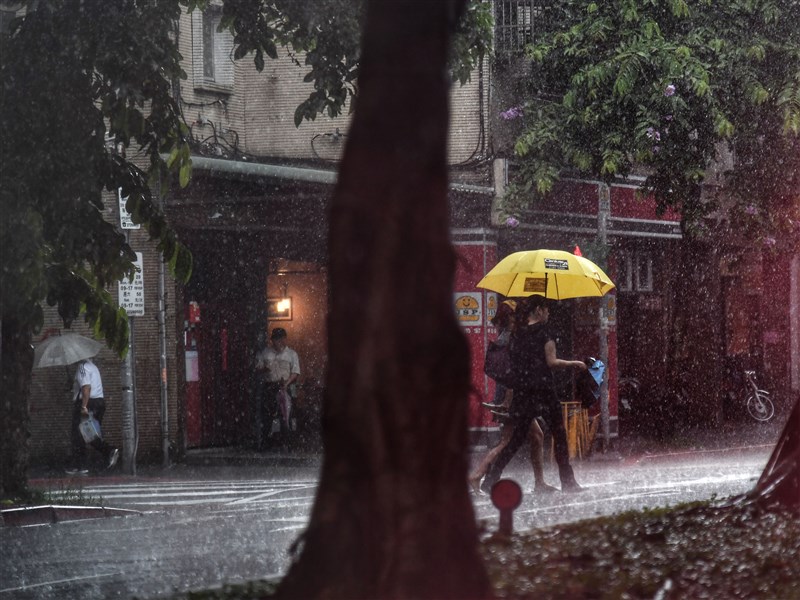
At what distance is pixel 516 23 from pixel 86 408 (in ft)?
29.9

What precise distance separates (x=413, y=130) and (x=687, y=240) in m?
21.2

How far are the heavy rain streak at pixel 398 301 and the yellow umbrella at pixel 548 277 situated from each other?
0.15ft

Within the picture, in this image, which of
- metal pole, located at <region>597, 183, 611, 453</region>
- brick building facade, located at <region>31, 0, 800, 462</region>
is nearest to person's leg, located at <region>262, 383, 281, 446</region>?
brick building facade, located at <region>31, 0, 800, 462</region>

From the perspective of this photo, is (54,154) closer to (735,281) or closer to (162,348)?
(162,348)

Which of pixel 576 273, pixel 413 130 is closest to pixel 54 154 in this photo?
pixel 576 273

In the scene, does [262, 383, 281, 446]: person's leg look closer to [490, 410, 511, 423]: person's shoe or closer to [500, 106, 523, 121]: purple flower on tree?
[500, 106, 523, 121]: purple flower on tree

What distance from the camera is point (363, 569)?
5871 mm

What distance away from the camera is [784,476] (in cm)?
1055

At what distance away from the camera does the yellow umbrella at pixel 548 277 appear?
18.7 metres

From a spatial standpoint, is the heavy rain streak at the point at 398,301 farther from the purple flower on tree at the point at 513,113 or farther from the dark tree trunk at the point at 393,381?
the purple flower on tree at the point at 513,113

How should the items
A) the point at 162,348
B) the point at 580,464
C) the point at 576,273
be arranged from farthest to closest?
the point at 162,348 < the point at 580,464 < the point at 576,273

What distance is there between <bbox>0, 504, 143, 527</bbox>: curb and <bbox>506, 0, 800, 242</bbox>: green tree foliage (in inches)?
448

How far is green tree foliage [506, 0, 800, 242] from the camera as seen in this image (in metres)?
24.3

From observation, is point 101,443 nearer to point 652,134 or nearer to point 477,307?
point 477,307
